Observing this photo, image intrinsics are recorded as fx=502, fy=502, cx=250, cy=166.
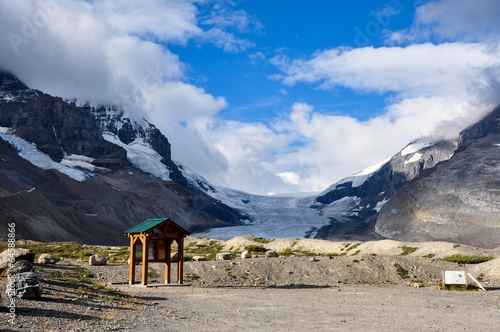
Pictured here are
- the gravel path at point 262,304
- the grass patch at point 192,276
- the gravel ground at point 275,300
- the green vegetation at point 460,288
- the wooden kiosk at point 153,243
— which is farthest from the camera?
the grass patch at point 192,276

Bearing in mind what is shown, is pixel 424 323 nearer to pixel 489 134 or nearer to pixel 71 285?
pixel 71 285

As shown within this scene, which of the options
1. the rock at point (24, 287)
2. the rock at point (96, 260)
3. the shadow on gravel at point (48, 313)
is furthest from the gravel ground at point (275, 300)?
the rock at point (96, 260)

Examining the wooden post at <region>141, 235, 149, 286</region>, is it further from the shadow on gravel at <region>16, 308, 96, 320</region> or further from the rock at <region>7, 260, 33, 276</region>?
the shadow on gravel at <region>16, 308, 96, 320</region>

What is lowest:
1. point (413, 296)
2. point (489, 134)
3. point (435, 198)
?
point (413, 296)

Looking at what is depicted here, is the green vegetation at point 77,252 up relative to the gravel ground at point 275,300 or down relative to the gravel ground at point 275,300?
up

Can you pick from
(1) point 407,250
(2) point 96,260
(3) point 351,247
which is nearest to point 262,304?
(2) point 96,260

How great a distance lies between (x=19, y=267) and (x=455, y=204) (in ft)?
431

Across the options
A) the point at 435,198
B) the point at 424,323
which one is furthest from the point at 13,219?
the point at 435,198

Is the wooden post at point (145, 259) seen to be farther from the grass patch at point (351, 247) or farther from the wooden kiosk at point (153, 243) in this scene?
the grass patch at point (351, 247)

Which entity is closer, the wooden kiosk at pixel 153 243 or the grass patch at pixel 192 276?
the wooden kiosk at pixel 153 243

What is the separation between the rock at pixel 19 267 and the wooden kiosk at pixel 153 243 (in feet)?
33.6

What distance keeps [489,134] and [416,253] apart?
16221 cm

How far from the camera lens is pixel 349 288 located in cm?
2952

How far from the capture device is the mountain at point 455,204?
→ 12026 cm
